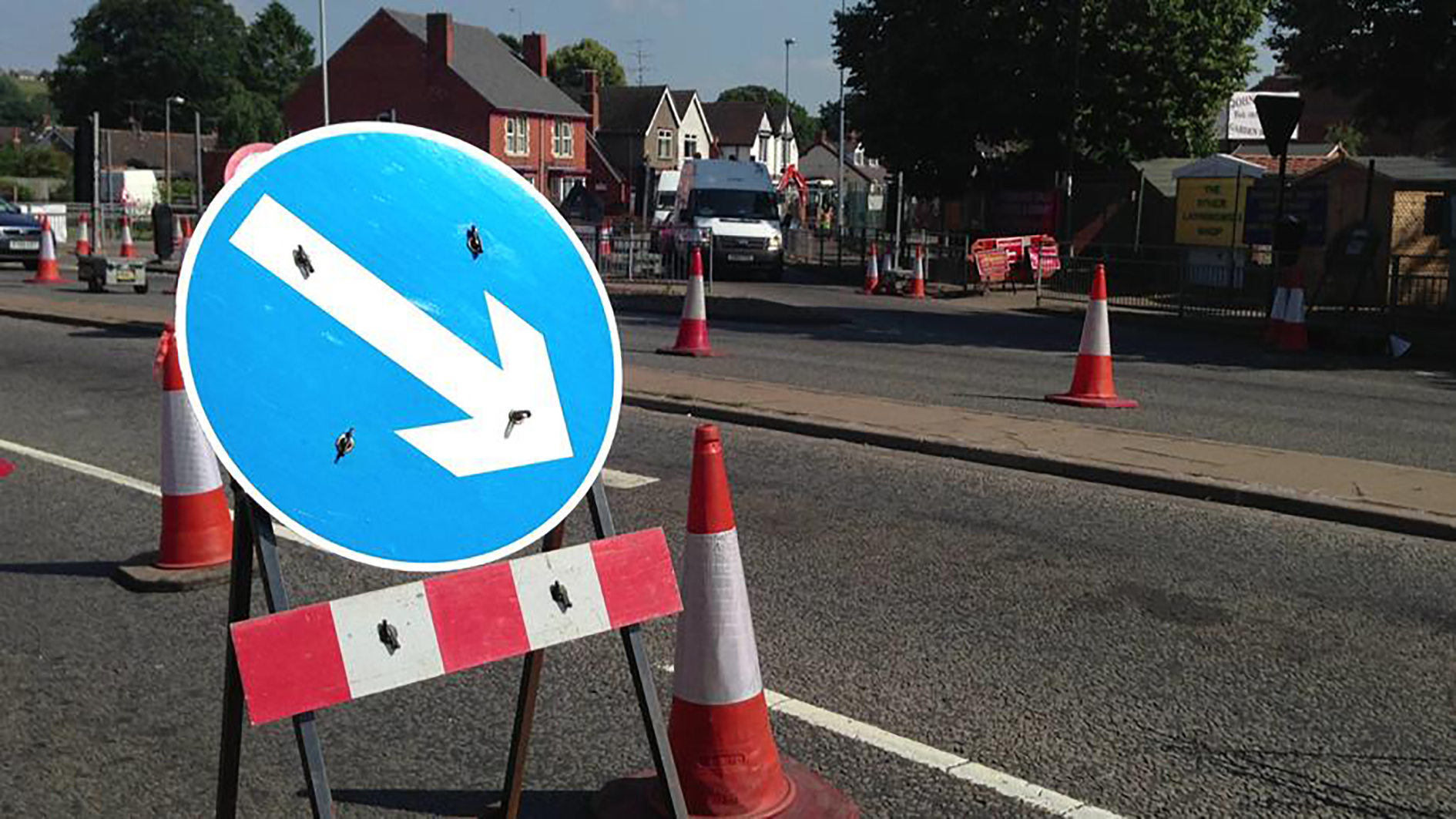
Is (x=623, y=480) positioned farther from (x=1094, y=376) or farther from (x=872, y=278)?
(x=872, y=278)

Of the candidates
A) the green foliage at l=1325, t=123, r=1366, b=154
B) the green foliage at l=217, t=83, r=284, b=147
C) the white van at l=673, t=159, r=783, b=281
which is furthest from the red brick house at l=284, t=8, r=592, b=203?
the green foliage at l=217, t=83, r=284, b=147

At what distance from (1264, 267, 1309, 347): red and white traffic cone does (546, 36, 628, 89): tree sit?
114 m

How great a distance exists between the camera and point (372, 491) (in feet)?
9.56

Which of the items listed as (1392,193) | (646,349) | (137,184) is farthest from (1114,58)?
(137,184)

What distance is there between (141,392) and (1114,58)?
94.0 ft

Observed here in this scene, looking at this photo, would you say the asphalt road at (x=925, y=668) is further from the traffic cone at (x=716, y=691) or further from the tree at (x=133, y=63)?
the tree at (x=133, y=63)

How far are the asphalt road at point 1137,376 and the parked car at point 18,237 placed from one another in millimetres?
15323

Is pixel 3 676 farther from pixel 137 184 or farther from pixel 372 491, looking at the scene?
pixel 137 184

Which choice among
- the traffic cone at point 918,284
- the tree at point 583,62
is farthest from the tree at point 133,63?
the traffic cone at point 918,284

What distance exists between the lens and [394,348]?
297 centimetres

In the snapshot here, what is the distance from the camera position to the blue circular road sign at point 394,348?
2.83m

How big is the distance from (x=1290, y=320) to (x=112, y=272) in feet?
55.6

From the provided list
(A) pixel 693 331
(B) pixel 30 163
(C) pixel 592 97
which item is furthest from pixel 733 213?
(B) pixel 30 163

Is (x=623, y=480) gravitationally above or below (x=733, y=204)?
below
